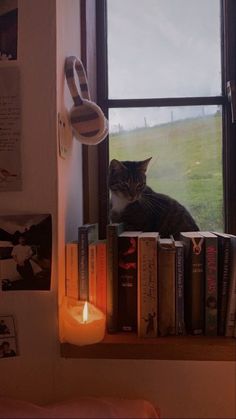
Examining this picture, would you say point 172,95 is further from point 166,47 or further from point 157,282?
point 157,282

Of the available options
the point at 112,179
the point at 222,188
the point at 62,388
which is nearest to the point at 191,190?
the point at 222,188

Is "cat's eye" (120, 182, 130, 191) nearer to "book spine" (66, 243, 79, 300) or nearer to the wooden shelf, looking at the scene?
"book spine" (66, 243, 79, 300)

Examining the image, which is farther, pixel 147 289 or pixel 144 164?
pixel 144 164

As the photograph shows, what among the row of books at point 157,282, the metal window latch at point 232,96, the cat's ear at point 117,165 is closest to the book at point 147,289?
the row of books at point 157,282

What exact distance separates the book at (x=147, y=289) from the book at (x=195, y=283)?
0.26ft

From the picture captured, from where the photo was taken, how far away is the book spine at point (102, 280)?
2.77ft

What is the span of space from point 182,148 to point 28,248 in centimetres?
61

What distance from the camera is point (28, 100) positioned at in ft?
2.67

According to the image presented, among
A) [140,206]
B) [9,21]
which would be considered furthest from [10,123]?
[140,206]

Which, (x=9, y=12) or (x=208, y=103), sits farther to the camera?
(x=208, y=103)

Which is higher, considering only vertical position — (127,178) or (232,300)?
(127,178)

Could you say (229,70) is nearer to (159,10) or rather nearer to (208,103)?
(208,103)

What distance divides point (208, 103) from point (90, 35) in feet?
1.39

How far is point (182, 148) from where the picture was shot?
3.79ft
